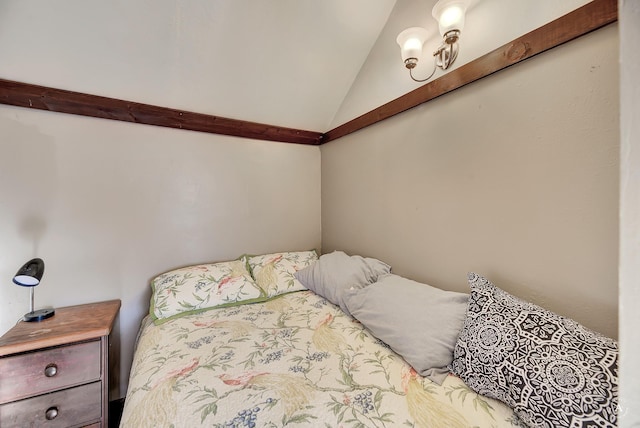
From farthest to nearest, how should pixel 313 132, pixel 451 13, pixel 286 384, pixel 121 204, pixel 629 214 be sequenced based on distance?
pixel 313 132 < pixel 121 204 < pixel 451 13 < pixel 286 384 < pixel 629 214

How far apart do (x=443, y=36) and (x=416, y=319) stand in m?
1.36

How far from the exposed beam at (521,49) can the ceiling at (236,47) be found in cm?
5

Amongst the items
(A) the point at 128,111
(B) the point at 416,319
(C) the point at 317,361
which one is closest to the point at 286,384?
(C) the point at 317,361

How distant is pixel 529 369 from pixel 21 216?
257cm

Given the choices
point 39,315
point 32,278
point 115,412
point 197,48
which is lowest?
point 115,412

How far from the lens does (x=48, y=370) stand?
1.20 metres

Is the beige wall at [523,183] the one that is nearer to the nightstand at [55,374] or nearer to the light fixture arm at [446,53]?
the light fixture arm at [446,53]

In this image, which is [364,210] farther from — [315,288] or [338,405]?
[338,405]

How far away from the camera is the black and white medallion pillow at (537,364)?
66 centimetres

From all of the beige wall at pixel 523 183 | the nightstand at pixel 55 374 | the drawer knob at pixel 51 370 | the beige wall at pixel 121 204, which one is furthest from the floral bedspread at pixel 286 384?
the beige wall at pixel 121 204

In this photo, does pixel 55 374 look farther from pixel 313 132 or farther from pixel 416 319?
pixel 313 132

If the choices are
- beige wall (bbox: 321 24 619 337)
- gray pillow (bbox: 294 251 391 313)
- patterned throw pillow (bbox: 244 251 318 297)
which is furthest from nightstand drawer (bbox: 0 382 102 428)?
beige wall (bbox: 321 24 619 337)

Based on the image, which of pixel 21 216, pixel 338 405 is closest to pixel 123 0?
pixel 21 216

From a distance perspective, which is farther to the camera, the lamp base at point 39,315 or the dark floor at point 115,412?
the dark floor at point 115,412
